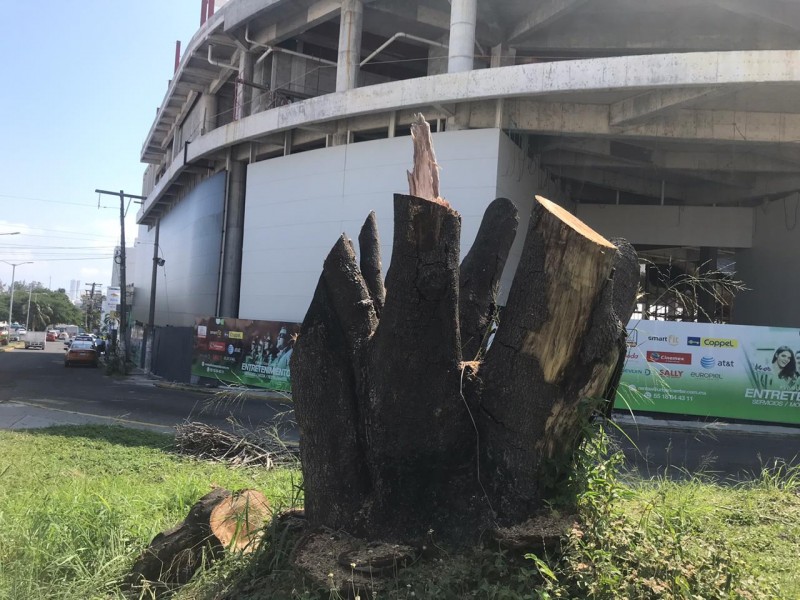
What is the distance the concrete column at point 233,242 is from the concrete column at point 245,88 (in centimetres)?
204

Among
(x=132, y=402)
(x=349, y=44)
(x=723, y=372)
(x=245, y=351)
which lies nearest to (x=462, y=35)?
(x=349, y=44)

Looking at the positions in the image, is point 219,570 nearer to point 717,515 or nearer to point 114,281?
point 717,515

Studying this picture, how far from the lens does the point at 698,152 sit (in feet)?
63.2

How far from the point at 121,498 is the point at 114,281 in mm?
85512

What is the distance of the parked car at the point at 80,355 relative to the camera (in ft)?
105

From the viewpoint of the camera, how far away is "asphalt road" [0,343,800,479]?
9.00 m

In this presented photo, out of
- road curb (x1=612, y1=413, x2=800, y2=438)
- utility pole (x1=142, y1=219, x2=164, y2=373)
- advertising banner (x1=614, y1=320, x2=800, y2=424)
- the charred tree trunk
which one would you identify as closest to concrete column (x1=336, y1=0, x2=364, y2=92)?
advertising banner (x1=614, y1=320, x2=800, y2=424)

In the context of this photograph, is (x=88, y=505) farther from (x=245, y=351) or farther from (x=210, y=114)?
(x=210, y=114)

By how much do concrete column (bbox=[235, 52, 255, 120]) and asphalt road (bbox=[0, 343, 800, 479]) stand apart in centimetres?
1112

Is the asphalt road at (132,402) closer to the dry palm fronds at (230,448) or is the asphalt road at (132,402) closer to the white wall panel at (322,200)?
the dry palm fronds at (230,448)

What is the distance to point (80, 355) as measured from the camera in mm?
32281

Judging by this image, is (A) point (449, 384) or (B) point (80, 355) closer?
(A) point (449, 384)

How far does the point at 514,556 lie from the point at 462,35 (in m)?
15.1

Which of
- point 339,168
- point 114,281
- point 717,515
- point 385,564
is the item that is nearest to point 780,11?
point 339,168
